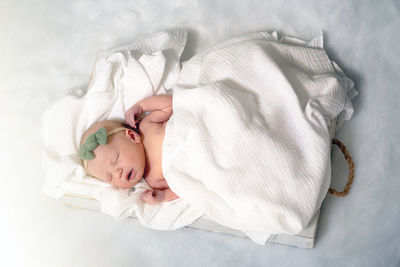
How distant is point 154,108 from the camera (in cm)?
149

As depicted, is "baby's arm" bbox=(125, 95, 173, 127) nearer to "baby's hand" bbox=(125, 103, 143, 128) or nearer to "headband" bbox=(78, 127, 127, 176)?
"baby's hand" bbox=(125, 103, 143, 128)

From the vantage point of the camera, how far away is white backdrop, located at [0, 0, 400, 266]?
4.57 ft

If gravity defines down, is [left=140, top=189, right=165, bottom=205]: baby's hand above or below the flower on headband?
below

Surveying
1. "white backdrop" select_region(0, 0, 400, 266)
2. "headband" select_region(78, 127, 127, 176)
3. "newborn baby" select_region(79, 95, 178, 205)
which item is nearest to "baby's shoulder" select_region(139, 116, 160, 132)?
"newborn baby" select_region(79, 95, 178, 205)

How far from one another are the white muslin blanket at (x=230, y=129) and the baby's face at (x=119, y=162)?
55 mm

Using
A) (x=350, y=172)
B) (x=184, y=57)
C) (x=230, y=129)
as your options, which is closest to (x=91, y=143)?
(x=230, y=129)

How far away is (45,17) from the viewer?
1.95m

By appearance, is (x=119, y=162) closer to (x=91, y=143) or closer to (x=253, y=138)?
(x=91, y=143)

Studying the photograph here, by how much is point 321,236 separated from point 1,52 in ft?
4.62

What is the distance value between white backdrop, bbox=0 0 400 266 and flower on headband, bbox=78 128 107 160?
269 mm

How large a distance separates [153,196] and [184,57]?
56 cm

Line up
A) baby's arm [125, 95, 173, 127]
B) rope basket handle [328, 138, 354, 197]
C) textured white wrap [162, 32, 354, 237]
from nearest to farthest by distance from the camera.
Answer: textured white wrap [162, 32, 354, 237], rope basket handle [328, 138, 354, 197], baby's arm [125, 95, 173, 127]

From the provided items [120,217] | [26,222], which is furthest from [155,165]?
[26,222]

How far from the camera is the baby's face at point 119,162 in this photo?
4.53ft
